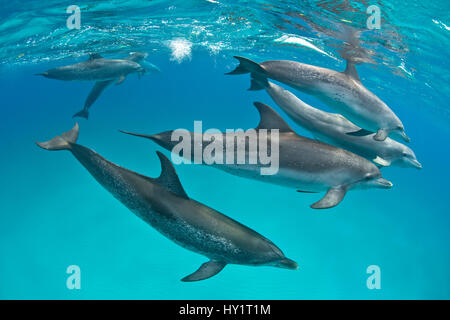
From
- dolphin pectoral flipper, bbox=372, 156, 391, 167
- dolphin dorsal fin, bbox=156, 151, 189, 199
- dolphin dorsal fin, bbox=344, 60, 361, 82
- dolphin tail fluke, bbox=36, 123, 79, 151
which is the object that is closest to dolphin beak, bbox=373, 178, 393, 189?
dolphin pectoral flipper, bbox=372, 156, 391, 167

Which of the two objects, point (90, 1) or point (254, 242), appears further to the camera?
point (90, 1)

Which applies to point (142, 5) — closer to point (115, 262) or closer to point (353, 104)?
point (353, 104)

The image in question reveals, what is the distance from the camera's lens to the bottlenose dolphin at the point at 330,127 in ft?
14.4

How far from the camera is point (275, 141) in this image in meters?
3.89

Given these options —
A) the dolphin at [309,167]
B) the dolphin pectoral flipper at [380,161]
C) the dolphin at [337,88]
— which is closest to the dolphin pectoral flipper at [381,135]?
the dolphin at [337,88]

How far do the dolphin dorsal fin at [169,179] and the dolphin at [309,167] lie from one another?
226mm

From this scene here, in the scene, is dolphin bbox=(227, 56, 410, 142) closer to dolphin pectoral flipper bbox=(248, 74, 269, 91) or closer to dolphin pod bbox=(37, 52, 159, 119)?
dolphin pectoral flipper bbox=(248, 74, 269, 91)

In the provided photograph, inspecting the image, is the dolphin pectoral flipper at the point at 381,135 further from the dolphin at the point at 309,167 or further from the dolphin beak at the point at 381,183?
the dolphin beak at the point at 381,183

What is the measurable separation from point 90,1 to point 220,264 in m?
10.2

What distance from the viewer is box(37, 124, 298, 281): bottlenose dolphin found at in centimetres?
375

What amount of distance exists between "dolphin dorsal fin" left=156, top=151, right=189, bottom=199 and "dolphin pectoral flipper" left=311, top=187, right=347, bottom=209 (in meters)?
1.58

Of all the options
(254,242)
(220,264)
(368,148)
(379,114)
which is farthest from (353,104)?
(220,264)

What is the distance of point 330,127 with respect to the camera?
14.9 ft

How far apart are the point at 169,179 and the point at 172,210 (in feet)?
1.23
